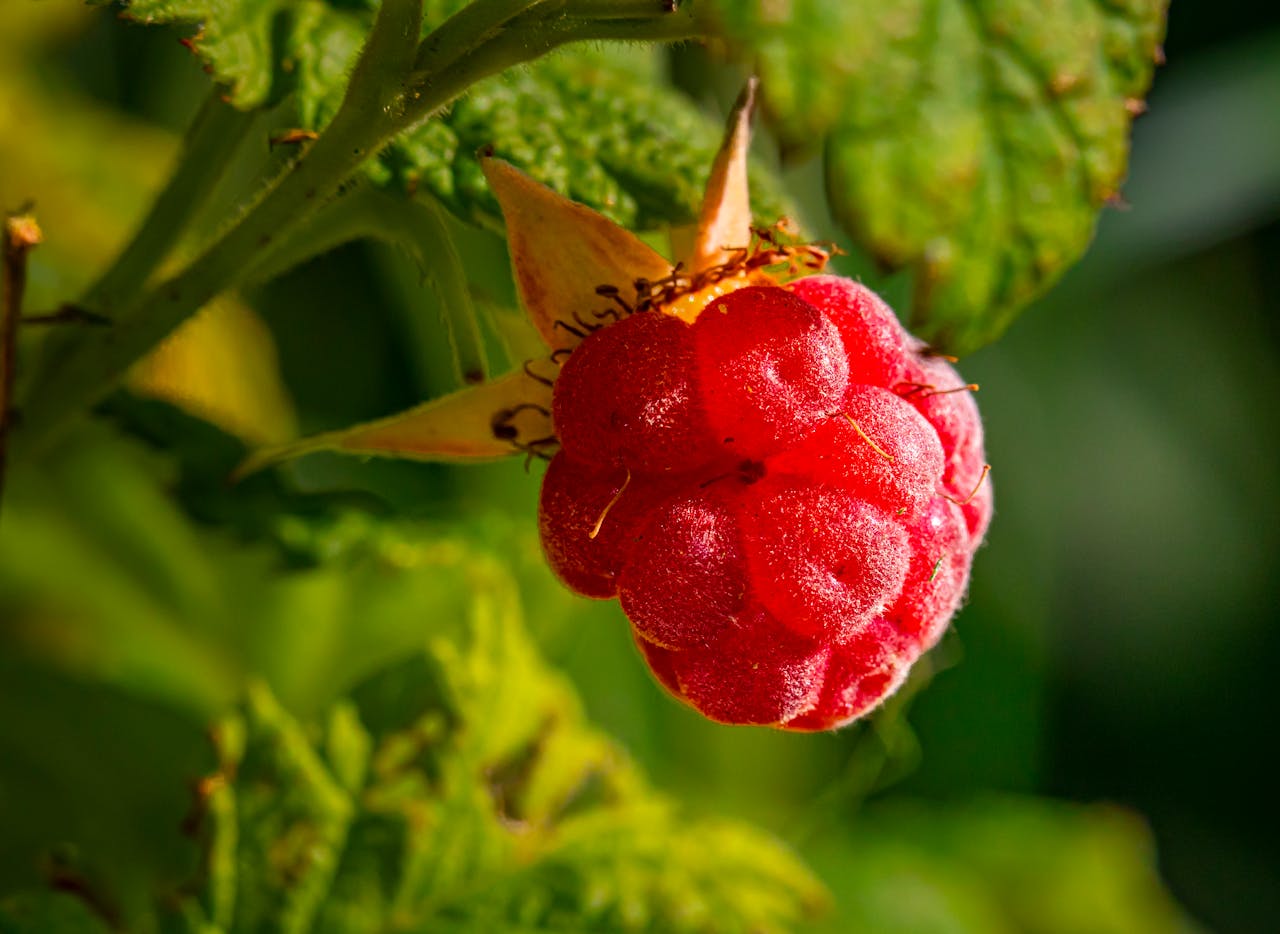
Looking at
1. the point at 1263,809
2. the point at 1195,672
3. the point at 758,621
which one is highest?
the point at 758,621

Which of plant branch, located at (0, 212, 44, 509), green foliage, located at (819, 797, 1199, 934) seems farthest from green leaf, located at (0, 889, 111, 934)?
green foliage, located at (819, 797, 1199, 934)

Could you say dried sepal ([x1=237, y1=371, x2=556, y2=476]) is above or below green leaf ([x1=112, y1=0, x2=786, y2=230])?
below

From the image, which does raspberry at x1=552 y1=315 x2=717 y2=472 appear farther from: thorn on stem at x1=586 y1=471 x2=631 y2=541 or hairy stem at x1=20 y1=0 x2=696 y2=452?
hairy stem at x1=20 y1=0 x2=696 y2=452

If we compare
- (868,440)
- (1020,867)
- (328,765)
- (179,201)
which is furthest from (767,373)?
(1020,867)

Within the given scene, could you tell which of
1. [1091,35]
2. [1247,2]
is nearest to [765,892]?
[1091,35]

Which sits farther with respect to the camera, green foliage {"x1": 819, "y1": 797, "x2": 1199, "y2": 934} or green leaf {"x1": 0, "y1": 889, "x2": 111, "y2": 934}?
green foliage {"x1": 819, "y1": 797, "x2": 1199, "y2": 934}

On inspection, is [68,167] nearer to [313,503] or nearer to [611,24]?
[313,503]
